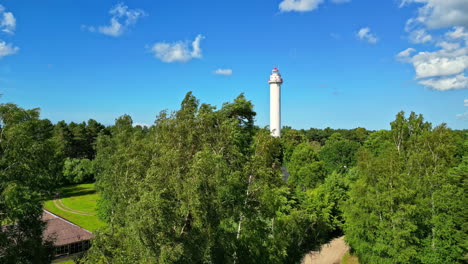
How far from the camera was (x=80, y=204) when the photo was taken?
43.8 m

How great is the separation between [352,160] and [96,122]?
180 feet

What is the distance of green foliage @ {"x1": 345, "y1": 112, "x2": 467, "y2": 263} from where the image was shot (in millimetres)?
18750

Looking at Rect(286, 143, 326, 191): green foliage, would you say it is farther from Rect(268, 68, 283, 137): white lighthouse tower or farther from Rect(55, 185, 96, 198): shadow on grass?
Rect(55, 185, 96, 198): shadow on grass

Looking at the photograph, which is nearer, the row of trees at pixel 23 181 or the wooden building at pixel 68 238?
the row of trees at pixel 23 181

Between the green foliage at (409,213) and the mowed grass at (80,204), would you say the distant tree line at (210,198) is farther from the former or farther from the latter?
the mowed grass at (80,204)

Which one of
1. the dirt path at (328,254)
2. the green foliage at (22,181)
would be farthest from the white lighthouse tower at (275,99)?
the green foliage at (22,181)

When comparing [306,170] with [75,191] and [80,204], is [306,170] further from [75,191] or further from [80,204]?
[75,191]

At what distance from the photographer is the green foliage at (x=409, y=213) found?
18.8 m

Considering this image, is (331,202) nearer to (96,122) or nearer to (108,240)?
(108,240)

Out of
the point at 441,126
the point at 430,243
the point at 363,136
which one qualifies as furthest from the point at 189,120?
Answer: the point at 363,136

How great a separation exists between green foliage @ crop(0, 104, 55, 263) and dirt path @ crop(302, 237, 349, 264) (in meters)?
19.3

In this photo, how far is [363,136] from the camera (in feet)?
289

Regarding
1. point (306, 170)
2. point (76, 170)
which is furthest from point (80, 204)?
point (306, 170)

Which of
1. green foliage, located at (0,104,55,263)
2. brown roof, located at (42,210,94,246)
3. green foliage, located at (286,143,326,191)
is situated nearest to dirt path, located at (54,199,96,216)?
brown roof, located at (42,210,94,246)
